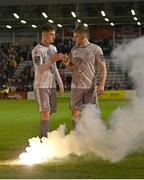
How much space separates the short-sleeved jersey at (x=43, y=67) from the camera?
411 inches

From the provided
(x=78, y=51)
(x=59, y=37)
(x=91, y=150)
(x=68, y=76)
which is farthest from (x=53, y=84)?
(x=59, y=37)

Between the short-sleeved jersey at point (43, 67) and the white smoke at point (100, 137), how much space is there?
844mm

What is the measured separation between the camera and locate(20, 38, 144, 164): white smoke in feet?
31.9

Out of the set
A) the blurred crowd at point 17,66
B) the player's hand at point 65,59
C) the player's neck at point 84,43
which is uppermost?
the player's neck at point 84,43

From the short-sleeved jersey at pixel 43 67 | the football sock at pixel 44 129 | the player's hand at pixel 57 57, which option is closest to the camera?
the player's hand at pixel 57 57

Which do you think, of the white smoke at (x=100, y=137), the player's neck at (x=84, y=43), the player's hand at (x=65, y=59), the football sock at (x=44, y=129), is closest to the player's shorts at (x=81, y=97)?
the white smoke at (x=100, y=137)

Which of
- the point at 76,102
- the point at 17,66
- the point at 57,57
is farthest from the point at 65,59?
the point at 17,66

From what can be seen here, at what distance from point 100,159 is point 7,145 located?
2873 millimetres

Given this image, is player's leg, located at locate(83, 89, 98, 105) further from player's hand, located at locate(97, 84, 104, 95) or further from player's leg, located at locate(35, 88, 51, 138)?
player's leg, located at locate(35, 88, 51, 138)

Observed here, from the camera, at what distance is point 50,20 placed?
4609cm

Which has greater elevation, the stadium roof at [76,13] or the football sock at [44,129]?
the stadium roof at [76,13]

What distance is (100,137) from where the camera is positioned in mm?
10133

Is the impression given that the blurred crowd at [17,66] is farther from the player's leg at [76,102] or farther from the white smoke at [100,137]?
the white smoke at [100,137]

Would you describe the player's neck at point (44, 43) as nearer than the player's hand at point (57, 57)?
No
